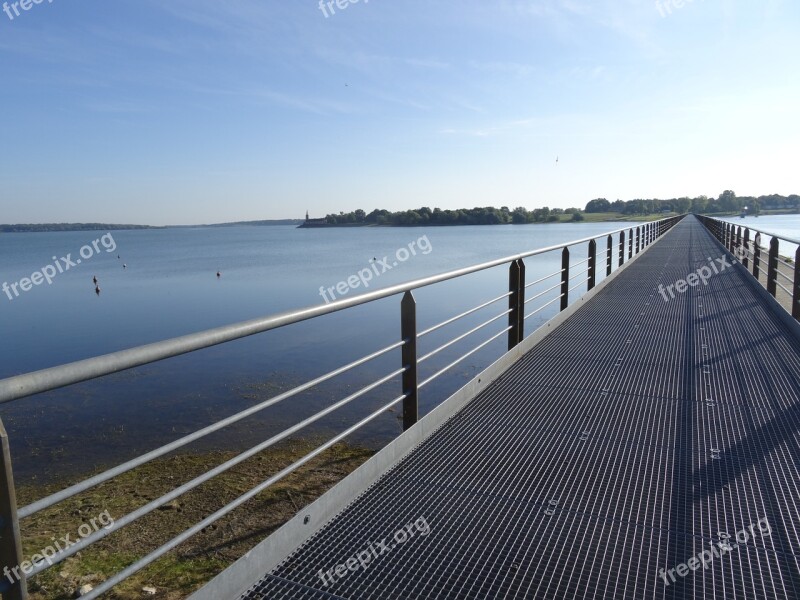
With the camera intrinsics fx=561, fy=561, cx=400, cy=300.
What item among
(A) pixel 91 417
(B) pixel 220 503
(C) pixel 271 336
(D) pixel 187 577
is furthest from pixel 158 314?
(D) pixel 187 577

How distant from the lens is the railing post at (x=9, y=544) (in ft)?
4.53

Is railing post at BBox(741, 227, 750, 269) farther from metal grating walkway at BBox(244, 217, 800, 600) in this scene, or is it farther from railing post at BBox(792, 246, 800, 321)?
metal grating walkway at BBox(244, 217, 800, 600)

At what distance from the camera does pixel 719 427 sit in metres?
3.57

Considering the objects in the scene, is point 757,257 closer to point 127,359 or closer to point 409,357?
point 409,357

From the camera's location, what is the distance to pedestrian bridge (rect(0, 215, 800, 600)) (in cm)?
213

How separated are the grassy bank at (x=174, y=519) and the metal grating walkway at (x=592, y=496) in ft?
8.60

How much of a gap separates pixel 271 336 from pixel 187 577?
1110 cm

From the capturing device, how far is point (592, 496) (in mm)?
2775

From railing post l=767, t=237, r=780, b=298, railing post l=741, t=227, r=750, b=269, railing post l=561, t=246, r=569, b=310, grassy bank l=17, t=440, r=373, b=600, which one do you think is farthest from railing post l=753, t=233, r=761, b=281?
grassy bank l=17, t=440, r=373, b=600

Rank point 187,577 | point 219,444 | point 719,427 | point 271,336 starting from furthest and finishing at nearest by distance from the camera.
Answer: point 271,336, point 219,444, point 187,577, point 719,427

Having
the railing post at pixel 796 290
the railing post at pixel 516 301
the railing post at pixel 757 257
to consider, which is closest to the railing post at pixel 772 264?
the railing post at pixel 796 290

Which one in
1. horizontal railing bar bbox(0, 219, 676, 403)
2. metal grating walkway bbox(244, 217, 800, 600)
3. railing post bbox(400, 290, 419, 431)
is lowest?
metal grating walkway bbox(244, 217, 800, 600)

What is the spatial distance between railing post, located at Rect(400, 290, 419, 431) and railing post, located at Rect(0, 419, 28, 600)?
2.24 meters

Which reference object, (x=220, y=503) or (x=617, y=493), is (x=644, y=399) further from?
(x=220, y=503)
